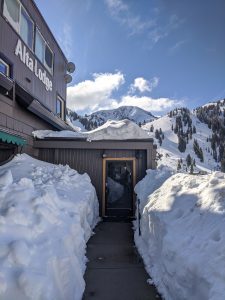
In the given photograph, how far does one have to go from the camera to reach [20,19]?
9641 millimetres

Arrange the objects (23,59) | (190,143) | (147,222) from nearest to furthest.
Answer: (147,222) → (23,59) → (190,143)

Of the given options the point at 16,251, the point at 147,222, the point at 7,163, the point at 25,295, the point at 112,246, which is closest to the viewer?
the point at 25,295

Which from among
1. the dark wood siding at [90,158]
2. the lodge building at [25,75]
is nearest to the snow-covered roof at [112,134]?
the dark wood siding at [90,158]

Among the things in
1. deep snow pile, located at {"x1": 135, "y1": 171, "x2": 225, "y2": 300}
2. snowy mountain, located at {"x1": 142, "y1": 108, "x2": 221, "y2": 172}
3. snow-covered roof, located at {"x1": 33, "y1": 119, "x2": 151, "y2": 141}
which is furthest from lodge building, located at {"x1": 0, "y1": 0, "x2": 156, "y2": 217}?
snowy mountain, located at {"x1": 142, "y1": 108, "x2": 221, "y2": 172}

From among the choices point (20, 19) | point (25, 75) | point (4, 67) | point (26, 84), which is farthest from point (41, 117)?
point (20, 19)

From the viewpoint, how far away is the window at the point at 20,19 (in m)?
8.77

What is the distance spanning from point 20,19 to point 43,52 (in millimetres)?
2377

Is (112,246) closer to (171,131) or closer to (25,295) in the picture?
(25,295)

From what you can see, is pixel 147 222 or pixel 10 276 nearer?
pixel 10 276

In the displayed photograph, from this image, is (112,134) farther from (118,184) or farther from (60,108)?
(60,108)

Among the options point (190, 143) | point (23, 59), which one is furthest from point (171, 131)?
point (23, 59)

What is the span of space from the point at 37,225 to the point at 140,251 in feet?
10.5

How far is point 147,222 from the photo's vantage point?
20.8 feet

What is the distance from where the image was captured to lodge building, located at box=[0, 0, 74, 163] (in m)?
8.00
